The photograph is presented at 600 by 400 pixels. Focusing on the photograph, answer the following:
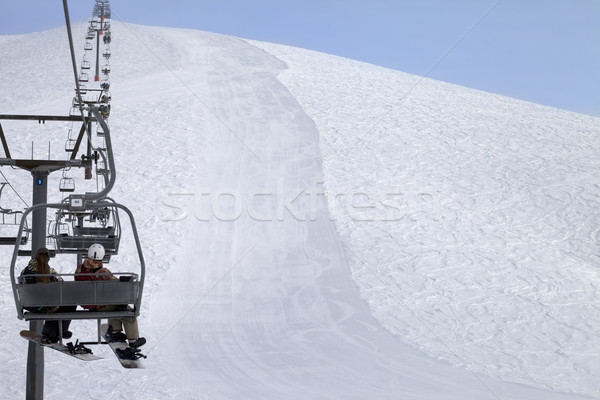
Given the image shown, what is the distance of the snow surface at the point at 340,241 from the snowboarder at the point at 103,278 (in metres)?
5.07

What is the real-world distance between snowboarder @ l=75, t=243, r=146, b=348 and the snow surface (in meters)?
5.07

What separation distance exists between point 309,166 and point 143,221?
26.5 feet

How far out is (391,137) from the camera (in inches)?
1302

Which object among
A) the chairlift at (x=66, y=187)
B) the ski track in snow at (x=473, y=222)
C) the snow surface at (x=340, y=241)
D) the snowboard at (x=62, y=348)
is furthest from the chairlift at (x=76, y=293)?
the ski track in snow at (x=473, y=222)

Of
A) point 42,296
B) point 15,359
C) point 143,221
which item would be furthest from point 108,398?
point 143,221

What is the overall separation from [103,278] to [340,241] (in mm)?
15271

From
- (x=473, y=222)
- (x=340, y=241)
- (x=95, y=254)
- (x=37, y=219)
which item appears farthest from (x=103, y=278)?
(x=473, y=222)

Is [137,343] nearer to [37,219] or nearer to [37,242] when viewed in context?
[37,242]

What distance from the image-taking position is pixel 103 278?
8.14 meters

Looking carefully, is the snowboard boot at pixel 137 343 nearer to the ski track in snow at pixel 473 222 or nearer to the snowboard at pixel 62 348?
the snowboard at pixel 62 348

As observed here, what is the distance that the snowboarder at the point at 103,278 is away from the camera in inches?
317

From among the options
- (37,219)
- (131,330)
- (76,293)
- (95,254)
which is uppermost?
(37,219)

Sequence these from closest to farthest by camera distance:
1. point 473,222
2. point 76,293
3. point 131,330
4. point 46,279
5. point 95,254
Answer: point 76,293, point 46,279, point 95,254, point 131,330, point 473,222

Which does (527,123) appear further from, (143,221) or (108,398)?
(108,398)
